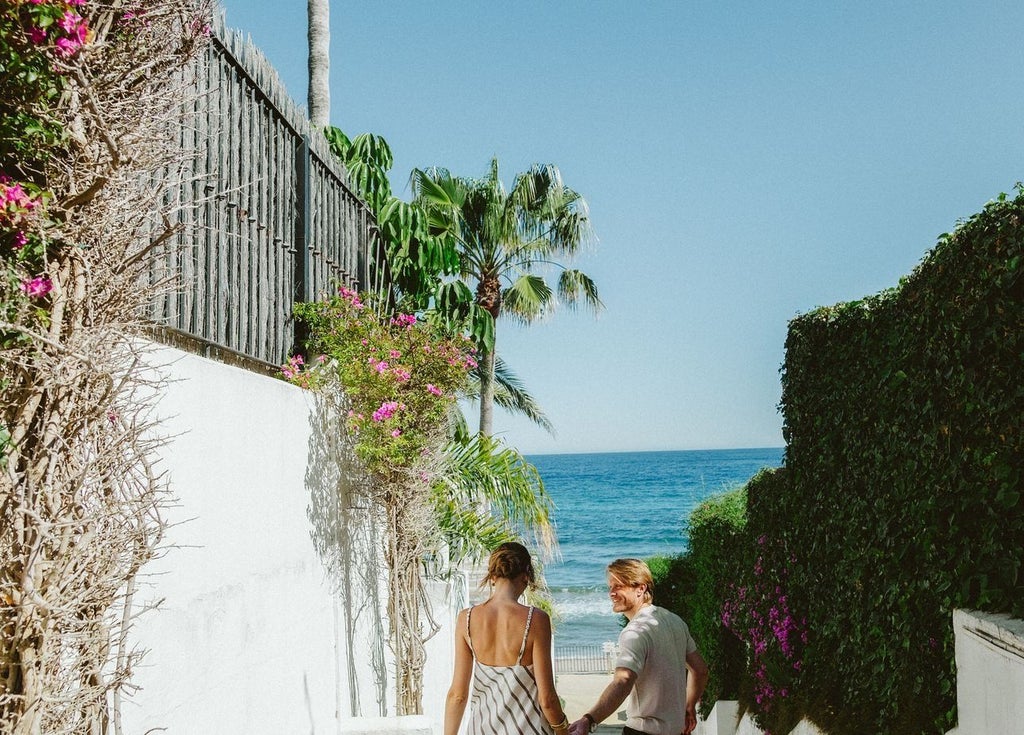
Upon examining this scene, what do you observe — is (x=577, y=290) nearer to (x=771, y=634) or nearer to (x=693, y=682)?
(x=771, y=634)

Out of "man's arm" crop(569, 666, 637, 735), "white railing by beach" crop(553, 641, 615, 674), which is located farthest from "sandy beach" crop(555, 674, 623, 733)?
"man's arm" crop(569, 666, 637, 735)

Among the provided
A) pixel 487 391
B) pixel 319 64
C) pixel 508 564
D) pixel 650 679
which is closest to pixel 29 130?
pixel 508 564

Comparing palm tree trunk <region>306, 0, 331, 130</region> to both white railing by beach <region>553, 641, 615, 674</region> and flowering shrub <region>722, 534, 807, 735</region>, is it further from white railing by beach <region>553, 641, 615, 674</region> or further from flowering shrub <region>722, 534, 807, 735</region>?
white railing by beach <region>553, 641, 615, 674</region>

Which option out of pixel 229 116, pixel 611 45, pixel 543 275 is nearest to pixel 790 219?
pixel 611 45

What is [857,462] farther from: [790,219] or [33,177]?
[790,219]

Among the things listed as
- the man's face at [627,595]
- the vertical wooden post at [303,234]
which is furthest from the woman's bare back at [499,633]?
the vertical wooden post at [303,234]

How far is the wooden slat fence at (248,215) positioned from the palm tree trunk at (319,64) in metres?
6.36

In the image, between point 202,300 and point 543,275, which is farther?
point 543,275

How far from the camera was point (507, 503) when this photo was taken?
8.97m

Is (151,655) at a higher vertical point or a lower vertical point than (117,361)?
lower

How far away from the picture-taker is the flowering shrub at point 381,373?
6379 millimetres

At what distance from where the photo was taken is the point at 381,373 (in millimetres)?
6398

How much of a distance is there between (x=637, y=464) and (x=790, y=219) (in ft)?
198

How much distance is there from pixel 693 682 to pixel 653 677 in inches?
16.7
